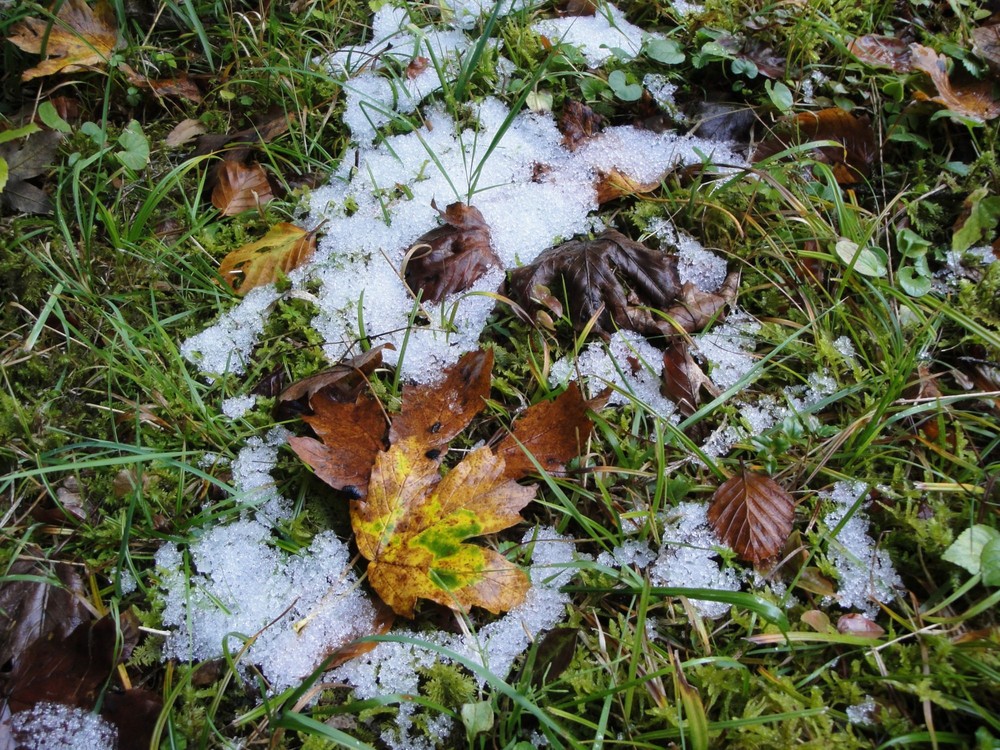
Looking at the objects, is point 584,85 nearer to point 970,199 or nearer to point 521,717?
point 970,199

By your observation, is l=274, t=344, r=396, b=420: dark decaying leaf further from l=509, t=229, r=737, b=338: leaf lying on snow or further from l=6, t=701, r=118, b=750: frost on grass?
l=6, t=701, r=118, b=750: frost on grass

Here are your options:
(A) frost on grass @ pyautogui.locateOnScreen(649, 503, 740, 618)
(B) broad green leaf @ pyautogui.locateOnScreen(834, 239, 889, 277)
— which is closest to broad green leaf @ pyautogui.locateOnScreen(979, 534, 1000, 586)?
(A) frost on grass @ pyautogui.locateOnScreen(649, 503, 740, 618)

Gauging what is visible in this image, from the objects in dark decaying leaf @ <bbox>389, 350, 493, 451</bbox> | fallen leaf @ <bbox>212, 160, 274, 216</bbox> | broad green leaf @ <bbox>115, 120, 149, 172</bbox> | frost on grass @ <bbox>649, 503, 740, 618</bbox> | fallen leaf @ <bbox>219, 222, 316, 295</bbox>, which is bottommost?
frost on grass @ <bbox>649, 503, 740, 618</bbox>

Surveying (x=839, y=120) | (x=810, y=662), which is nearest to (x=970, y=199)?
(x=839, y=120)

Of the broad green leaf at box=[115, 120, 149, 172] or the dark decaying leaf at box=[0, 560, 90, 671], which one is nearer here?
the dark decaying leaf at box=[0, 560, 90, 671]

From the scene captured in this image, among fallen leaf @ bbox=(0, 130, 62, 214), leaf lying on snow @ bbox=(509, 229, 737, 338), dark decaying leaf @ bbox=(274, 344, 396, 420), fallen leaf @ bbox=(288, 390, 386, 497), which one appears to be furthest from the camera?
fallen leaf @ bbox=(0, 130, 62, 214)
